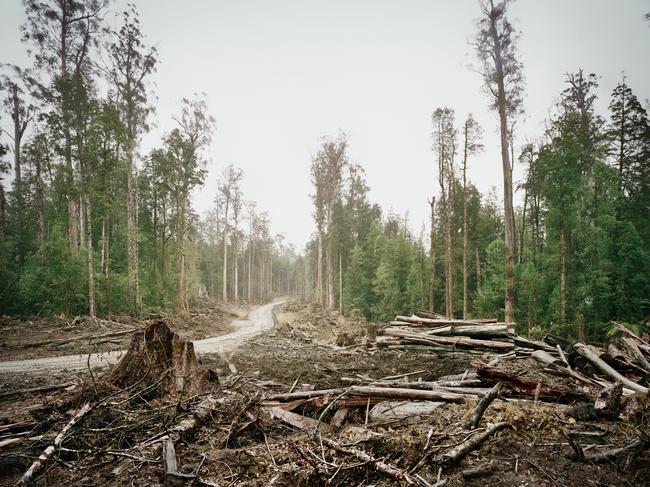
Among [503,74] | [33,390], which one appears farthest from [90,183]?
[503,74]

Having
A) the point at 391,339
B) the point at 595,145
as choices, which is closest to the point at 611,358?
the point at 391,339

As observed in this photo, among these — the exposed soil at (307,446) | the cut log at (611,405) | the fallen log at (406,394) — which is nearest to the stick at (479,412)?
the exposed soil at (307,446)

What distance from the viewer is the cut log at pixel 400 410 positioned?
4230 millimetres

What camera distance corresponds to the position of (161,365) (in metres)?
5.89

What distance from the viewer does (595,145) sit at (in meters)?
22.6

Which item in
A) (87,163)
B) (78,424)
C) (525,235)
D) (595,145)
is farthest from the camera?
(525,235)

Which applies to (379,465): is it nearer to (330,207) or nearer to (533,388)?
(533,388)

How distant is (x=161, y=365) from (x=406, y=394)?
4.83 meters

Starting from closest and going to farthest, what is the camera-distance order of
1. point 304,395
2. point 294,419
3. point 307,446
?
point 307,446, point 294,419, point 304,395

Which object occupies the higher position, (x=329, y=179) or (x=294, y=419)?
(x=329, y=179)

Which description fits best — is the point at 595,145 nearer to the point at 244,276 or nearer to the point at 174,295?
the point at 174,295

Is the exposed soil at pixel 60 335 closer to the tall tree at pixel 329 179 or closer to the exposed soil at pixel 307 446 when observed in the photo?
the exposed soil at pixel 307 446

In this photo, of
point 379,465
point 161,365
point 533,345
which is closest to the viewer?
point 379,465

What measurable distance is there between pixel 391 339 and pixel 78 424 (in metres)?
9.23
